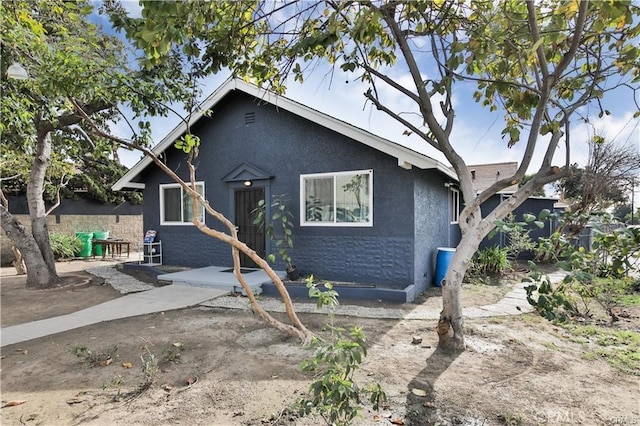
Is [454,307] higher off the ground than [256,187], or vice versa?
[256,187]

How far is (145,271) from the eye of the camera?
10516 millimetres

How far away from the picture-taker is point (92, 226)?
16.0 metres

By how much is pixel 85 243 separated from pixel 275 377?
1459cm

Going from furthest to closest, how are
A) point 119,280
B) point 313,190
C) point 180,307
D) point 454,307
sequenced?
point 119,280
point 313,190
point 180,307
point 454,307

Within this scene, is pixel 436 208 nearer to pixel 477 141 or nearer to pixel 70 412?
pixel 477 141

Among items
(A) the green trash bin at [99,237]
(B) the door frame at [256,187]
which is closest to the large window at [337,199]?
(B) the door frame at [256,187]

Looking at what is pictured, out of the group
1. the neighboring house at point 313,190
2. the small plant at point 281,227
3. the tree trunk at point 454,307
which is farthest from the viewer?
the small plant at point 281,227

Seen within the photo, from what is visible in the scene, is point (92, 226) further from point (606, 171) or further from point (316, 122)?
point (606, 171)

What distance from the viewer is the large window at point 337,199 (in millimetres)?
8070

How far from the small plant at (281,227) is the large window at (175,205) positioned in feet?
9.78

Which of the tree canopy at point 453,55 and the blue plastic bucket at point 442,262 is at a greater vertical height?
the tree canopy at point 453,55

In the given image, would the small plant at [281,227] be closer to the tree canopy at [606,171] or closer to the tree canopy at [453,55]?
the tree canopy at [453,55]

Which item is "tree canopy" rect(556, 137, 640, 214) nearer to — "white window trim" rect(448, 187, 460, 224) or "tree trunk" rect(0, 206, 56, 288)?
"white window trim" rect(448, 187, 460, 224)

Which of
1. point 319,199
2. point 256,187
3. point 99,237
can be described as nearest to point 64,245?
point 99,237
